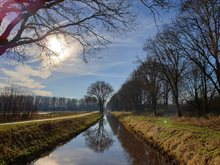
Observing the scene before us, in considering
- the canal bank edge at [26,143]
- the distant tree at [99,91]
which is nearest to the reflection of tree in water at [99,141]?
the canal bank edge at [26,143]

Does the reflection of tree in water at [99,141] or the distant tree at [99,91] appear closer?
the reflection of tree in water at [99,141]

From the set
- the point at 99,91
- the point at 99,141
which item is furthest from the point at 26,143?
the point at 99,91

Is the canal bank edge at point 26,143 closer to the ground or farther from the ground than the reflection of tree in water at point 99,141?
farther from the ground

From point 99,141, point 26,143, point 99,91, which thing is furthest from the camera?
point 99,91

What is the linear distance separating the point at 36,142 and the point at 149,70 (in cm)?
2868

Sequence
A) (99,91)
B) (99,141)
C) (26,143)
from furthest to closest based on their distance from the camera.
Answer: (99,91) < (99,141) < (26,143)

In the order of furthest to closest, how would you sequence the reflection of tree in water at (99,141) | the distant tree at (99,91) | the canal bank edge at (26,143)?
the distant tree at (99,91) < the reflection of tree in water at (99,141) < the canal bank edge at (26,143)

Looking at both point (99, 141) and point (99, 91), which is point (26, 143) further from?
point (99, 91)

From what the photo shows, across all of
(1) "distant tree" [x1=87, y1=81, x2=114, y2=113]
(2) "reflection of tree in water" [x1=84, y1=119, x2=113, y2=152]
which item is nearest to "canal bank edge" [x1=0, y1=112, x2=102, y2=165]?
(2) "reflection of tree in water" [x1=84, y1=119, x2=113, y2=152]

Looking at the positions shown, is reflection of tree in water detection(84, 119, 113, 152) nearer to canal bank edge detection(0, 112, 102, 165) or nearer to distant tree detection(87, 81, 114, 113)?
canal bank edge detection(0, 112, 102, 165)

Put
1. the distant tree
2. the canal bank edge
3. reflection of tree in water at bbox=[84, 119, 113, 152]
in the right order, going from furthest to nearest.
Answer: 1. the distant tree
2. reflection of tree in water at bbox=[84, 119, 113, 152]
3. the canal bank edge

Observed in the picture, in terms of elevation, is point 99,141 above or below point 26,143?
below

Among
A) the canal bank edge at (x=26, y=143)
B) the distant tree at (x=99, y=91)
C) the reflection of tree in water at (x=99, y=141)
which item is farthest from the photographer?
the distant tree at (x=99, y=91)

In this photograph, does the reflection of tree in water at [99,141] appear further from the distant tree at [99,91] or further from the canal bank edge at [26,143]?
the distant tree at [99,91]
